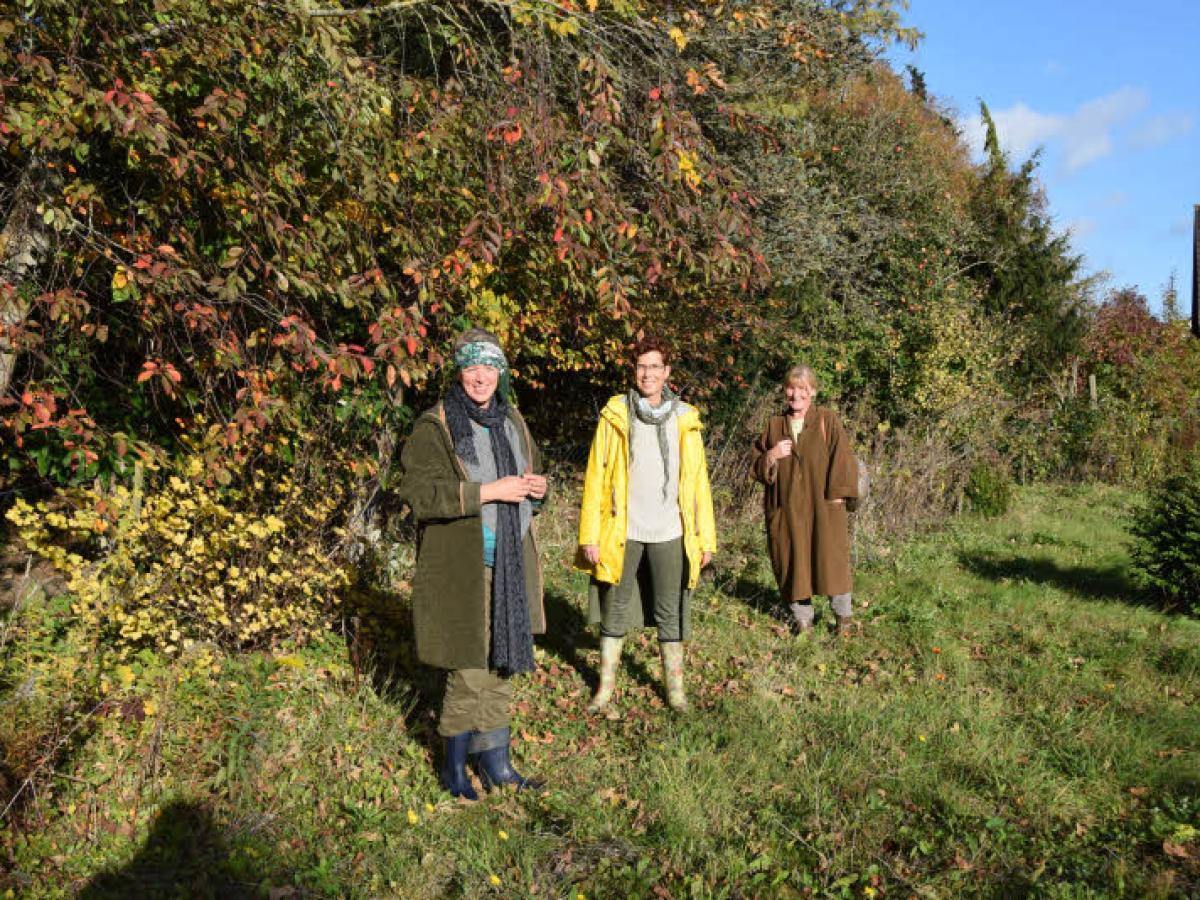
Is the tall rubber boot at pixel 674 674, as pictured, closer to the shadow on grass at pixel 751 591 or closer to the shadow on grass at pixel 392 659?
the shadow on grass at pixel 392 659

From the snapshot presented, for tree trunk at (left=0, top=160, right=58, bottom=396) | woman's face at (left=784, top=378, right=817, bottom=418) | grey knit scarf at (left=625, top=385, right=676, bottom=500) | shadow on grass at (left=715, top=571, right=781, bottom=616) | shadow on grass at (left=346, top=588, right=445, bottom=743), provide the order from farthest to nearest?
shadow on grass at (left=715, top=571, right=781, bottom=616) → woman's face at (left=784, top=378, right=817, bottom=418) → shadow on grass at (left=346, top=588, right=445, bottom=743) → grey knit scarf at (left=625, top=385, right=676, bottom=500) → tree trunk at (left=0, top=160, right=58, bottom=396)

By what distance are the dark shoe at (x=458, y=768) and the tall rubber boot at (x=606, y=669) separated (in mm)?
1207

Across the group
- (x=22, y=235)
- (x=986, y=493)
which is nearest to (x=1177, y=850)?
(x=22, y=235)

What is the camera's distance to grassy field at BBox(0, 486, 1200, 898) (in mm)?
3395

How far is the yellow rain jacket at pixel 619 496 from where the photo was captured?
4.80 metres

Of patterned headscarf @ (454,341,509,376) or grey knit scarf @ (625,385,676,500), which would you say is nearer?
patterned headscarf @ (454,341,509,376)

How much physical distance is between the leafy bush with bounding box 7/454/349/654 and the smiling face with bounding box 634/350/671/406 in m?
2.09

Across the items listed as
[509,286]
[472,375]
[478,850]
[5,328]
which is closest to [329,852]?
[478,850]

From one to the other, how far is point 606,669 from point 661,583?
64cm

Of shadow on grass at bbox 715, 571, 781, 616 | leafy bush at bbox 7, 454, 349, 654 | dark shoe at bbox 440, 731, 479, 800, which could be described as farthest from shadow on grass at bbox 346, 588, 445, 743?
shadow on grass at bbox 715, 571, 781, 616

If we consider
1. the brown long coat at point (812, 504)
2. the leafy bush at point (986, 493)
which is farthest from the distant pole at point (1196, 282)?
the brown long coat at point (812, 504)

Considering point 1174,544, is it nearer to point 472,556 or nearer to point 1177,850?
point 1177,850

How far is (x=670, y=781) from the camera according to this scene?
4.02 m

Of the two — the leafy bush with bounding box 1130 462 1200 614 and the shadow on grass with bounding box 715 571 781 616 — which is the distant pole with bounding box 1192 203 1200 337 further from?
the shadow on grass with bounding box 715 571 781 616
